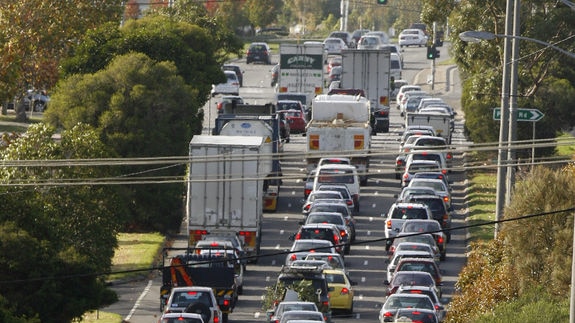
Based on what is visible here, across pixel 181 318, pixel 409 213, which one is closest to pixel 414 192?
pixel 409 213

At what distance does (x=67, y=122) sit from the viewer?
56000 mm

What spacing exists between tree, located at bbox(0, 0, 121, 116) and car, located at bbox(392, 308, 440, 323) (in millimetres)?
25692

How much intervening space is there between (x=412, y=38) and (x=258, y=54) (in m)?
18.3

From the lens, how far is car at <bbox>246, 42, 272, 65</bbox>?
118 metres

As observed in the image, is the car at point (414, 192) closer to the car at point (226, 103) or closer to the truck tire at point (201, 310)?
Result: the car at point (226, 103)

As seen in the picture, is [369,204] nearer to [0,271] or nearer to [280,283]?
[280,283]

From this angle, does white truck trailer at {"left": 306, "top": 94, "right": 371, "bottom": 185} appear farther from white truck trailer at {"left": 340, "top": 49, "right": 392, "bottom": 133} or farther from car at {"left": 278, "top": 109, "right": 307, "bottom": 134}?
white truck trailer at {"left": 340, "top": 49, "right": 392, "bottom": 133}

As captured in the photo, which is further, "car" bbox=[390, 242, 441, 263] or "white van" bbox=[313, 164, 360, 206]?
"white van" bbox=[313, 164, 360, 206]

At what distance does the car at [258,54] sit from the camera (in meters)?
118

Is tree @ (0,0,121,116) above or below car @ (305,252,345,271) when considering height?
above

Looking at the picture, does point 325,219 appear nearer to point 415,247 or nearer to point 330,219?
point 330,219

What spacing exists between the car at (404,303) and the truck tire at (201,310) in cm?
391

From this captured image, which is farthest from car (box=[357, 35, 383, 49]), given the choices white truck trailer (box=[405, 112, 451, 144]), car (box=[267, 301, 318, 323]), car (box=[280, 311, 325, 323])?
car (box=[280, 311, 325, 323])

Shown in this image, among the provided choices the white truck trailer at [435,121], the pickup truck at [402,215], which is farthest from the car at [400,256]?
the white truck trailer at [435,121]
